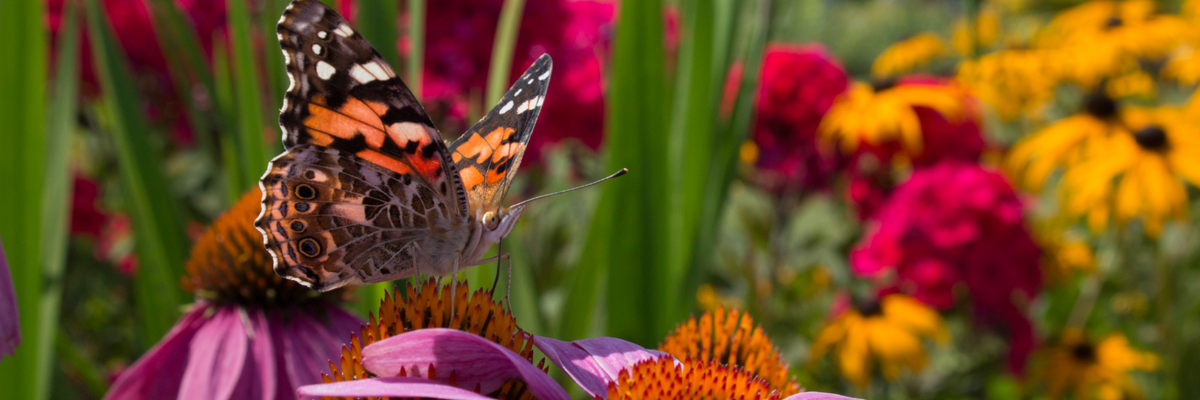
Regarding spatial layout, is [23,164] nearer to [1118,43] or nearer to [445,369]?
[445,369]

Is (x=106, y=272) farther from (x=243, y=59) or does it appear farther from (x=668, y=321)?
(x=668, y=321)

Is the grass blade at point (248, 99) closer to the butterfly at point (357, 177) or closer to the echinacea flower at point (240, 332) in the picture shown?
the echinacea flower at point (240, 332)

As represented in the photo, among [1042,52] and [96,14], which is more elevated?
[96,14]

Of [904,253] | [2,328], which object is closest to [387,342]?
[2,328]

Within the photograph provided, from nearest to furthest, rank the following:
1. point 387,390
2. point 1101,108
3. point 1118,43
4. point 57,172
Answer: point 387,390 → point 57,172 → point 1101,108 → point 1118,43

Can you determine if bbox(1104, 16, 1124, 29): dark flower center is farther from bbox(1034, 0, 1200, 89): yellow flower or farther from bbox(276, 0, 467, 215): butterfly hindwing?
bbox(276, 0, 467, 215): butterfly hindwing

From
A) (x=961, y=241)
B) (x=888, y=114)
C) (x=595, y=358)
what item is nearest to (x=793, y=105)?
(x=888, y=114)
